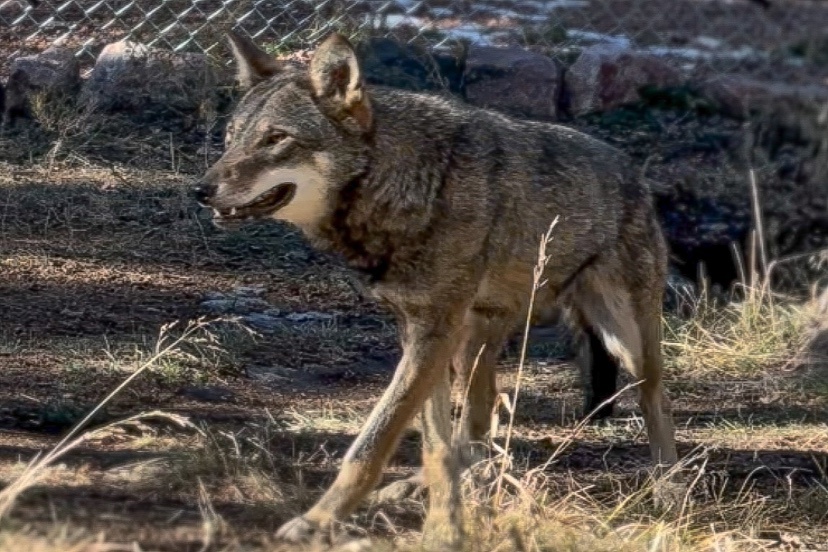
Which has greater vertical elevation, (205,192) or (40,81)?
(205,192)

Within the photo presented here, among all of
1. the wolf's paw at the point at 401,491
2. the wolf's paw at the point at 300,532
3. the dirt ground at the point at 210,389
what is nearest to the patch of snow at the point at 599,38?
the dirt ground at the point at 210,389

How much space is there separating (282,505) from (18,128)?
509 cm

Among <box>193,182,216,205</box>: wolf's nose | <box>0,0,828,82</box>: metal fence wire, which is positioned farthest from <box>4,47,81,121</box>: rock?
<box>193,182,216,205</box>: wolf's nose

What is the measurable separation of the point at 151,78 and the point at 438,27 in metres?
2.30

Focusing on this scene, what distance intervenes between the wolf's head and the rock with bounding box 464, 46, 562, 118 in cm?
457

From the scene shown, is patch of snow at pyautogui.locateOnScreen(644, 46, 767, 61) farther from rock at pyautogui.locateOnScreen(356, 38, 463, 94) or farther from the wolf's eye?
the wolf's eye

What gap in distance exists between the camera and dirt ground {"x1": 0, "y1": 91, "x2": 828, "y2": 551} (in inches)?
204

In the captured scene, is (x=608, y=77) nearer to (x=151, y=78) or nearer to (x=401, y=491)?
(x=151, y=78)

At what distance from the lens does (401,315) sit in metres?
5.65

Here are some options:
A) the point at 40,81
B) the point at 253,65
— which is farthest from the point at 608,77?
the point at 253,65

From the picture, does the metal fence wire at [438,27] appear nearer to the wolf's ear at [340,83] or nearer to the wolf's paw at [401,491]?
the wolf's ear at [340,83]

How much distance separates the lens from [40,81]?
9602 mm

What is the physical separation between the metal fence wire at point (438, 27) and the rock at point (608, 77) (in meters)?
0.32

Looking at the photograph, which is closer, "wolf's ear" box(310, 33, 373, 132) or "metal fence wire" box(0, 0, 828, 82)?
"wolf's ear" box(310, 33, 373, 132)
